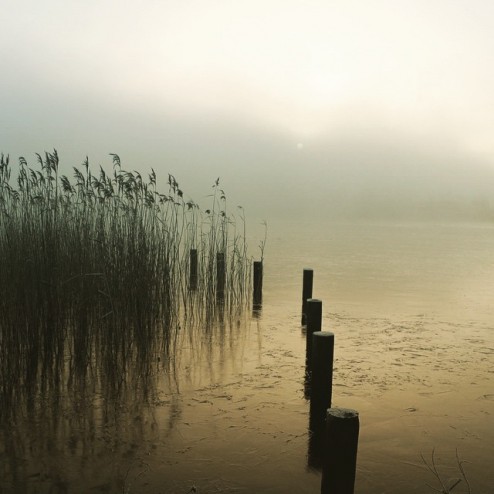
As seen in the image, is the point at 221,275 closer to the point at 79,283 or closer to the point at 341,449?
the point at 79,283

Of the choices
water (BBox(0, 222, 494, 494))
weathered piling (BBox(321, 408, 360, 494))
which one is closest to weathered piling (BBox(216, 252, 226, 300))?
water (BBox(0, 222, 494, 494))

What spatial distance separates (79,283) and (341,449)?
3174mm

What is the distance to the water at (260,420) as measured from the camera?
3363mm

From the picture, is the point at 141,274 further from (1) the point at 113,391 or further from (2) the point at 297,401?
(2) the point at 297,401

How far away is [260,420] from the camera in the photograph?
425 centimetres

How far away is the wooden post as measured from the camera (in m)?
4.05

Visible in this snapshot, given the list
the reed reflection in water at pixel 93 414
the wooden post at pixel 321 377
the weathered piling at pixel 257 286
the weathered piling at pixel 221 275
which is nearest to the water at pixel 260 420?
the reed reflection in water at pixel 93 414

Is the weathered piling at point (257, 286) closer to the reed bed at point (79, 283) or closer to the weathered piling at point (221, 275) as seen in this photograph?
the weathered piling at point (221, 275)

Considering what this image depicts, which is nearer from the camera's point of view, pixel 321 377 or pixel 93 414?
pixel 321 377

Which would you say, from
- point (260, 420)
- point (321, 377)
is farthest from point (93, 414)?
point (321, 377)

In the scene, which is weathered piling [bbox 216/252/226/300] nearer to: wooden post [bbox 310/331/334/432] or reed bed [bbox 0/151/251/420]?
reed bed [bbox 0/151/251/420]

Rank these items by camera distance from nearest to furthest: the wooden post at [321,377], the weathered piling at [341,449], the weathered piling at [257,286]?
1. the weathered piling at [341,449]
2. the wooden post at [321,377]
3. the weathered piling at [257,286]

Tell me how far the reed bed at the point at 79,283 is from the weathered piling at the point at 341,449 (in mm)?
2443

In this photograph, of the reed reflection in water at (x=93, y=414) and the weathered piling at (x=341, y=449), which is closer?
the weathered piling at (x=341, y=449)
